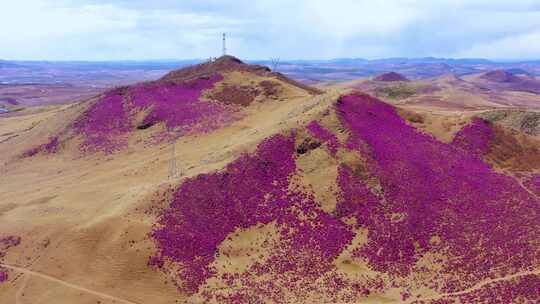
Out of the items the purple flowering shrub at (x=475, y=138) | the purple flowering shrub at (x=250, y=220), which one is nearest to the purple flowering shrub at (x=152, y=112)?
the purple flowering shrub at (x=250, y=220)

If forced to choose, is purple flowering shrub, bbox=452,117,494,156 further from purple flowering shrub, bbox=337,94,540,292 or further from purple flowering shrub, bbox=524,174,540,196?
purple flowering shrub, bbox=524,174,540,196

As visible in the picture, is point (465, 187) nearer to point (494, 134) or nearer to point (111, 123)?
point (494, 134)

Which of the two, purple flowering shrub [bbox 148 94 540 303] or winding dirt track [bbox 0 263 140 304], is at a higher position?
purple flowering shrub [bbox 148 94 540 303]

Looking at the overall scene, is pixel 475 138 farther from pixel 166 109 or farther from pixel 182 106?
pixel 166 109

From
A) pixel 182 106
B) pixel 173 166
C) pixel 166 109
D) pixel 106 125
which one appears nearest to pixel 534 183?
pixel 173 166

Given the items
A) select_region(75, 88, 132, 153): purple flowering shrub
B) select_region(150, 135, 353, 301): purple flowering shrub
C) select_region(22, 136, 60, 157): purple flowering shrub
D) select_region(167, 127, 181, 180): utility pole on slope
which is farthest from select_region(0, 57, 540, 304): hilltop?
select_region(22, 136, 60, 157): purple flowering shrub

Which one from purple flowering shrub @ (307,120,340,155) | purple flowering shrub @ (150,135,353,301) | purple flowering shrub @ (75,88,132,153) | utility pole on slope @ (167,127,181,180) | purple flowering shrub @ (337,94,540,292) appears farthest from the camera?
purple flowering shrub @ (75,88,132,153)

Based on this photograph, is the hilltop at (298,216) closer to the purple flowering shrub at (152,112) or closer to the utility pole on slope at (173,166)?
the utility pole on slope at (173,166)
